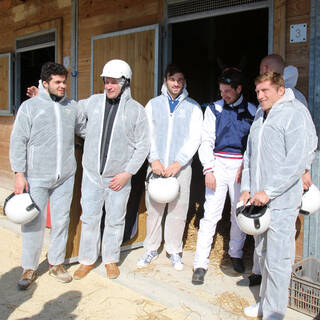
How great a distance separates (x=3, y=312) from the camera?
2979mm

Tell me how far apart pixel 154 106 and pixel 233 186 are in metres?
0.98

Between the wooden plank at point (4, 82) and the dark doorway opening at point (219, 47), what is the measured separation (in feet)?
9.87

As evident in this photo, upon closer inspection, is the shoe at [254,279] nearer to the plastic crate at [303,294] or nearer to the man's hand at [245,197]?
the plastic crate at [303,294]

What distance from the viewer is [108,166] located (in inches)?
136

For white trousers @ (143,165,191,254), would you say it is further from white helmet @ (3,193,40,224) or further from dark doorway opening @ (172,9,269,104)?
dark doorway opening @ (172,9,269,104)

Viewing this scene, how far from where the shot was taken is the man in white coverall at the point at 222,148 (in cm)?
346

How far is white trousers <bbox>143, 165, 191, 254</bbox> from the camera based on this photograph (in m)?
3.73

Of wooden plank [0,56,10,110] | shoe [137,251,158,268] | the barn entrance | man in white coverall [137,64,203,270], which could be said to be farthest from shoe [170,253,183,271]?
wooden plank [0,56,10,110]

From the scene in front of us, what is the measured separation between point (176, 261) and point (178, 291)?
51cm

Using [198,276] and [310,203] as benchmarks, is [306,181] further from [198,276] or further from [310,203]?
[198,276]

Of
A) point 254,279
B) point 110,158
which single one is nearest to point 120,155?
point 110,158

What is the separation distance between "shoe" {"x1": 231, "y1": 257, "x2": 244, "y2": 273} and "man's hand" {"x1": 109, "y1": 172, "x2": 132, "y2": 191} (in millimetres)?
1228

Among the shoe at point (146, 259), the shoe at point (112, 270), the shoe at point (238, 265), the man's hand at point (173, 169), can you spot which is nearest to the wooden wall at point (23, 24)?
the man's hand at point (173, 169)

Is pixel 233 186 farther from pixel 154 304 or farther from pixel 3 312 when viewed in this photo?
pixel 3 312
